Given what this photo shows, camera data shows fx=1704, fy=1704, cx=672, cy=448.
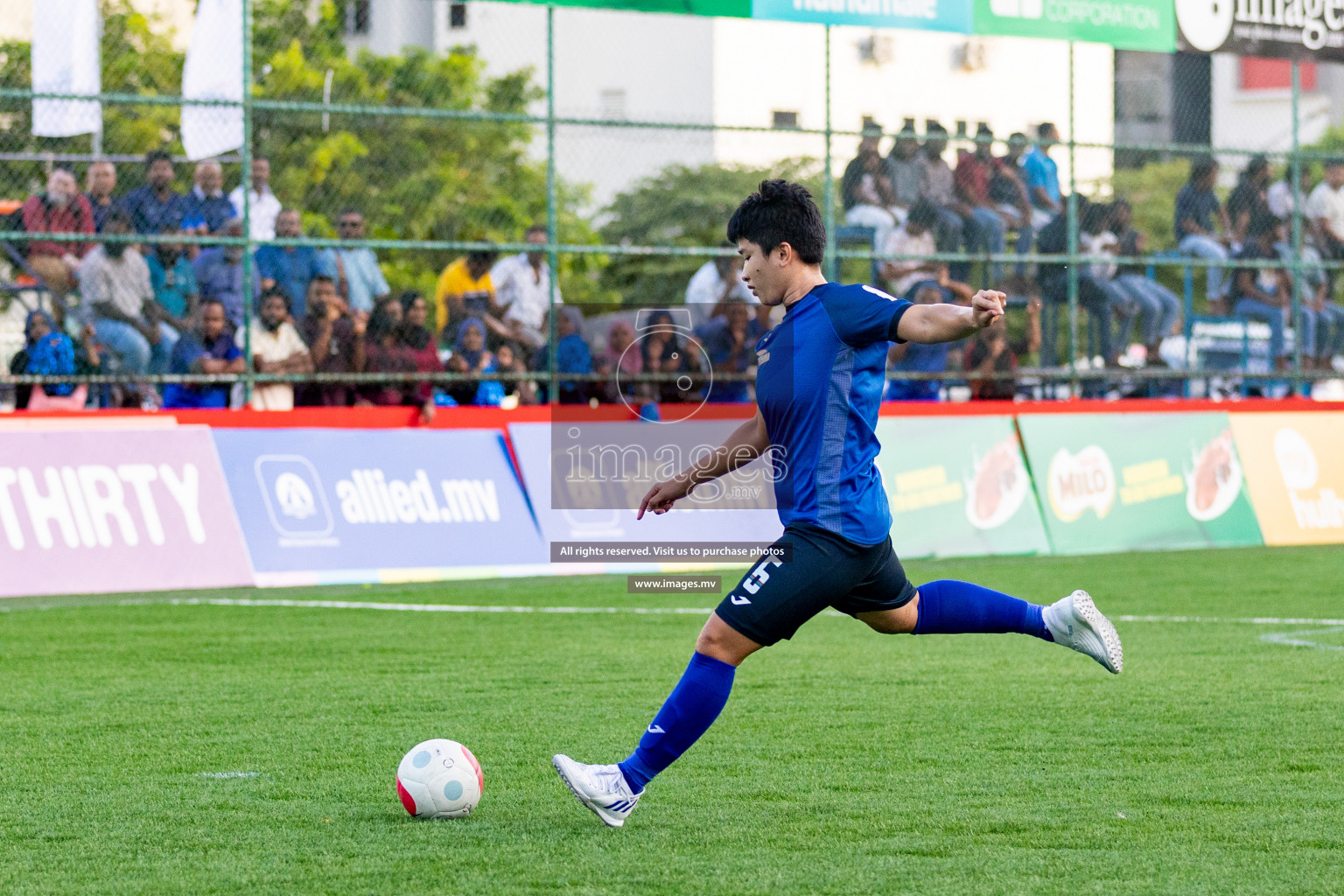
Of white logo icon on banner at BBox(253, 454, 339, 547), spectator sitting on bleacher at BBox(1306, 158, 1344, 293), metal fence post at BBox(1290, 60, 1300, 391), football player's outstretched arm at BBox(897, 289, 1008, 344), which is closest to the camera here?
football player's outstretched arm at BBox(897, 289, 1008, 344)

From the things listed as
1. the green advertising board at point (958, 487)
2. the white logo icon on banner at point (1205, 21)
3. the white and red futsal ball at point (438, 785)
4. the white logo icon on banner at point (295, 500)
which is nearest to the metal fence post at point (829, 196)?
the green advertising board at point (958, 487)

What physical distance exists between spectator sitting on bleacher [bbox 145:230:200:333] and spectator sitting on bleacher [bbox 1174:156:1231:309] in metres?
9.72

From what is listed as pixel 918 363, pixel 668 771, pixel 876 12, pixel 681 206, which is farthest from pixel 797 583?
pixel 681 206

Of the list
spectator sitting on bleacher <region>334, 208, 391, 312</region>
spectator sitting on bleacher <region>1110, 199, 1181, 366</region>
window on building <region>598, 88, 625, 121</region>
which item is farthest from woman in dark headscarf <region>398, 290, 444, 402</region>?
window on building <region>598, 88, 625, 121</region>

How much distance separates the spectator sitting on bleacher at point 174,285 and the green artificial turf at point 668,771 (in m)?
2.99

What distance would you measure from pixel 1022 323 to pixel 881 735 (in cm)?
1001

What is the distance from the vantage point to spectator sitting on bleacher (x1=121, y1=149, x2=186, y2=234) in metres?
12.9

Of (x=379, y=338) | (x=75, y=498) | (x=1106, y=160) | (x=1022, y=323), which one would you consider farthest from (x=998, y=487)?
(x=75, y=498)

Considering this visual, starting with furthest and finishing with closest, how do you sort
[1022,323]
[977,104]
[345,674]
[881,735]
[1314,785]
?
[977,104] < [1022,323] < [345,674] < [881,735] < [1314,785]

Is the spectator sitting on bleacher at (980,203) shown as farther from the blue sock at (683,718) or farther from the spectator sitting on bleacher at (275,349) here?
the blue sock at (683,718)

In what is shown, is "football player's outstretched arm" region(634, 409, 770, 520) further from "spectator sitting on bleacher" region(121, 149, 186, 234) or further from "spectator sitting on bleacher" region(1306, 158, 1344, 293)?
"spectator sitting on bleacher" region(1306, 158, 1344, 293)

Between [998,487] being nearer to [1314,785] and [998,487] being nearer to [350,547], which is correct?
[350,547]

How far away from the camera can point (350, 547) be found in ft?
40.6

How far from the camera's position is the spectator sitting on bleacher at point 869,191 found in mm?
15742
